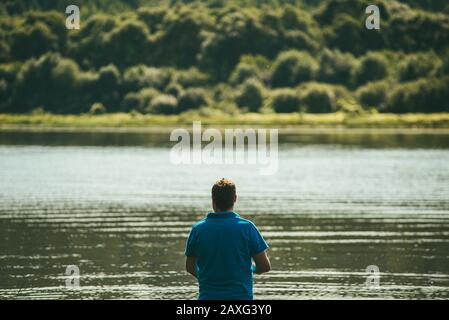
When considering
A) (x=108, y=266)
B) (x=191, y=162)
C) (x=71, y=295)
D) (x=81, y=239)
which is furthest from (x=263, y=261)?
(x=191, y=162)

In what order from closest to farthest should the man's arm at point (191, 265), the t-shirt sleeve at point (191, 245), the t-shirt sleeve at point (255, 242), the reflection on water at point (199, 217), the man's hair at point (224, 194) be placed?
1. the man's hair at point (224, 194)
2. the t-shirt sleeve at point (255, 242)
3. the t-shirt sleeve at point (191, 245)
4. the man's arm at point (191, 265)
5. the reflection on water at point (199, 217)

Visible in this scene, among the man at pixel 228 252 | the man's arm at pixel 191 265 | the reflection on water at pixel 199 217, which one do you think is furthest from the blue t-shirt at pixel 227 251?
the reflection on water at pixel 199 217

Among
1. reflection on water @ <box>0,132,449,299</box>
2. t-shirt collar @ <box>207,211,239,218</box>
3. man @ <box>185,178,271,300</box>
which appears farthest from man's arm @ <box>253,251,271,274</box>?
reflection on water @ <box>0,132,449,299</box>

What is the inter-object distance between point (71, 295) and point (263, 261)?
10.1 meters

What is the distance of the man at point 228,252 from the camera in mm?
9320

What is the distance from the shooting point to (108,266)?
76.1 feet

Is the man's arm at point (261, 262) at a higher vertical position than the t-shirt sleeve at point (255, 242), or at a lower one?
lower

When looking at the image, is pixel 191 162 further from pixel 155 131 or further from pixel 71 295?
pixel 155 131

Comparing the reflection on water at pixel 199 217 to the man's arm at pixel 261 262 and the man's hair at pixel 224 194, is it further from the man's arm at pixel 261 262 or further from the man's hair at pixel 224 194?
the man's hair at pixel 224 194

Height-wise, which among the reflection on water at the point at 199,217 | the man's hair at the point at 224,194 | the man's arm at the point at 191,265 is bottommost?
the reflection on water at the point at 199,217

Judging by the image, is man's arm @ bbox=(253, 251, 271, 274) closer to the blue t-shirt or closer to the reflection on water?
the blue t-shirt

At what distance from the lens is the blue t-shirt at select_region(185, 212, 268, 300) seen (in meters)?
9.33

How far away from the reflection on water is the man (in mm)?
9671
